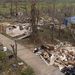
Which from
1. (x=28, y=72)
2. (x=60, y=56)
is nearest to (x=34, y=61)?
(x=28, y=72)

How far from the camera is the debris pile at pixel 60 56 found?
16031 mm

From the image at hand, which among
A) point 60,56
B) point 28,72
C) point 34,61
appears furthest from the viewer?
point 60,56

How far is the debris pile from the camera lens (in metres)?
16.0

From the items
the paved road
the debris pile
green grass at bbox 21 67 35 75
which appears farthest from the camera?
the debris pile

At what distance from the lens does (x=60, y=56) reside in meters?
17.8

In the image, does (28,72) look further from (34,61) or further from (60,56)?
(60,56)

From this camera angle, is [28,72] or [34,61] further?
[34,61]

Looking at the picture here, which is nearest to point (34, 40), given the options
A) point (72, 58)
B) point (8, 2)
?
point (72, 58)

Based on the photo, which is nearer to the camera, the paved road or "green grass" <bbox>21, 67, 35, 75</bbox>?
"green grass" <bbox>21, 67, 35, 75</bbox>

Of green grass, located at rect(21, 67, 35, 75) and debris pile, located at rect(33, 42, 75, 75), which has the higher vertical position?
debris pile, located at rect(33, 42, 75, 75)

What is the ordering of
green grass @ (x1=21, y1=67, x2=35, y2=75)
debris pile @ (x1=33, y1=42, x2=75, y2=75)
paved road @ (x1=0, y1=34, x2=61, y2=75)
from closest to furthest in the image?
1. green grass @ (x1=21, y1=67, x2=35, y2=75)
2. paved road @ (x1=0, y1=34, x2=61, y2=75)
3. debris pile @ (x1=33, y1=42, x2=75, y2=75)

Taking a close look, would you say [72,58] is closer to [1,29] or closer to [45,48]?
[45,48]

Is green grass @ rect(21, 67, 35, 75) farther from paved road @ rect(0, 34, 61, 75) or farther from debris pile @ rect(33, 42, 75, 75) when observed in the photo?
debris pile @ rect(33, 42, 75, 75)

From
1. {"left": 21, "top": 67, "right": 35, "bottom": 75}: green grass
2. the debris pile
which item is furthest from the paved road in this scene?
the debris pile
